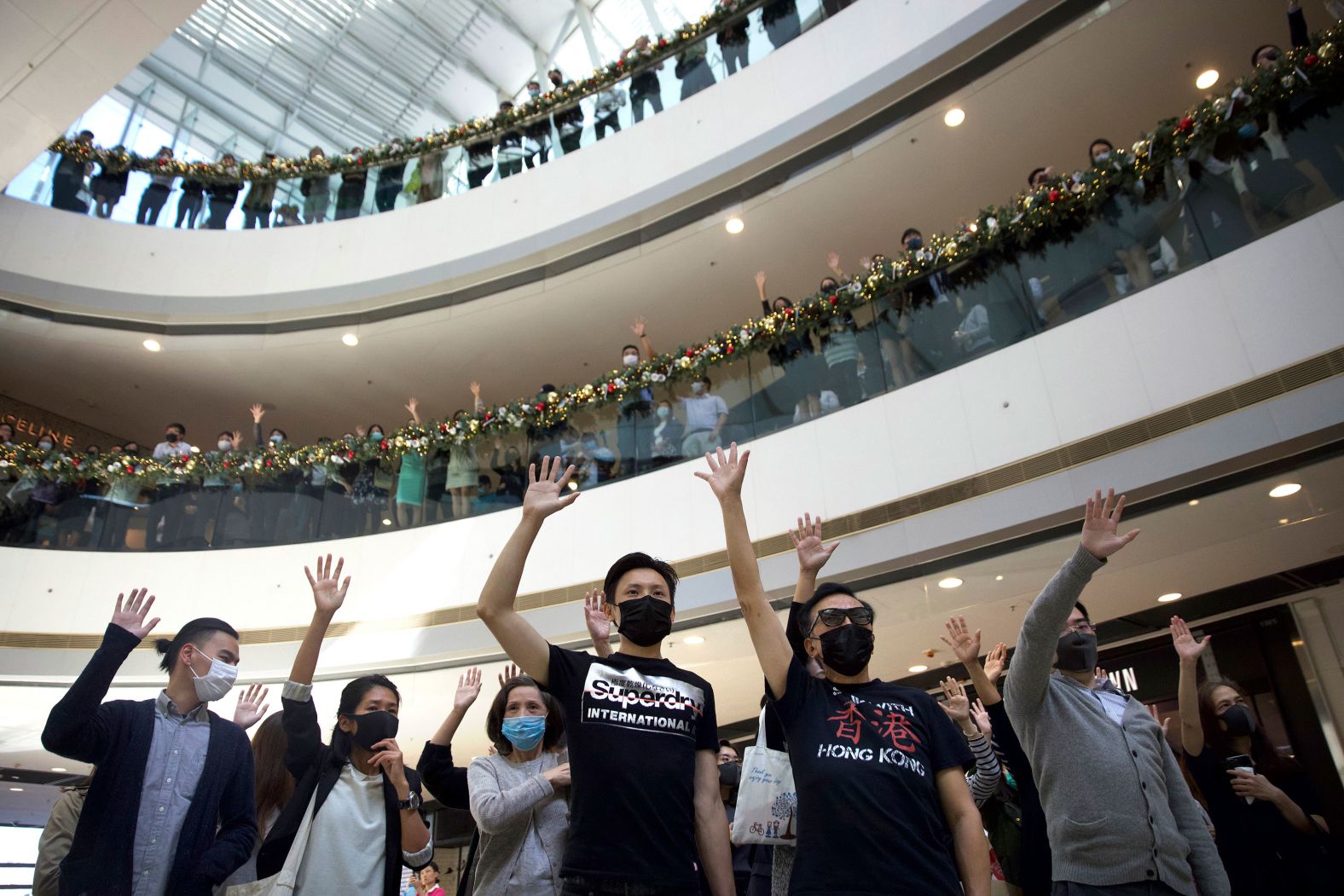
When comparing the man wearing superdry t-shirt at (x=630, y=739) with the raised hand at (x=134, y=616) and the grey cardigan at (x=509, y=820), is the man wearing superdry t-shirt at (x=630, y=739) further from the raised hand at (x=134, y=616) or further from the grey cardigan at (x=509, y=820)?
the raised hand at (x=134, y=616)

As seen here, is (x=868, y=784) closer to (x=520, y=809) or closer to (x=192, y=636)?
(x=520, y=809)

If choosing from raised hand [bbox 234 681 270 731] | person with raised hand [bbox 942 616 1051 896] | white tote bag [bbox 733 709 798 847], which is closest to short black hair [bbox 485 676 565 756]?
white tote bag [bbox 733 709 798 847]

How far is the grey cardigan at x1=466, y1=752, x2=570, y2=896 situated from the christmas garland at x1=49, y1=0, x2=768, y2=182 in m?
10.4

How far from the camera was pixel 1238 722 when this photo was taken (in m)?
3.56

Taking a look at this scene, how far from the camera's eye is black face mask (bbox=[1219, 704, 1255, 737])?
3.55 m

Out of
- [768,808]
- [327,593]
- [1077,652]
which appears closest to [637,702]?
[768,808]

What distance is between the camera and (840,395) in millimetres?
7379

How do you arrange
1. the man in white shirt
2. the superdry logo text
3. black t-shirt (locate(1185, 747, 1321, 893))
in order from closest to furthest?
1. the superdry logo text
2. black t-shirt (locate(1185, 747, 1321, 893))
3. the man in white shirt

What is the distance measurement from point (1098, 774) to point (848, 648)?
0.87 meters

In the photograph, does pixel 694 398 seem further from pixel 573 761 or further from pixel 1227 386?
pixel 573 761

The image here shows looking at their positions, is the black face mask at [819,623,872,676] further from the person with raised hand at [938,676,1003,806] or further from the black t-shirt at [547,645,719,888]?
the person with raised hand at [938,676,1003,806]

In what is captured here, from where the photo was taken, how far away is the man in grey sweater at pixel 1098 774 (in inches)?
97.7

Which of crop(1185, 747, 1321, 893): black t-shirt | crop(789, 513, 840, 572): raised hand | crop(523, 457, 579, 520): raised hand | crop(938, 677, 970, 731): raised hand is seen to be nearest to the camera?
crop(523, 457, 579, 520): raised hand

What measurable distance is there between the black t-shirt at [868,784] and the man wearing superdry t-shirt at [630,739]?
0.27 m
